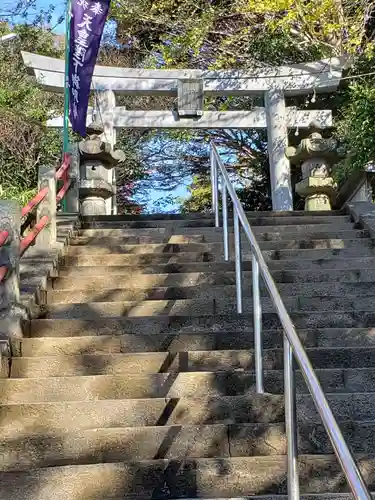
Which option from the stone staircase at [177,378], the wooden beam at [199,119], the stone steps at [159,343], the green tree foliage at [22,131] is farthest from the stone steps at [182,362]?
the wooden beam at [199,119]

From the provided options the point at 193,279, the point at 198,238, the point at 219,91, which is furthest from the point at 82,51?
the point at 193,279

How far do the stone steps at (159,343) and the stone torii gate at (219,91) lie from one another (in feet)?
23.6

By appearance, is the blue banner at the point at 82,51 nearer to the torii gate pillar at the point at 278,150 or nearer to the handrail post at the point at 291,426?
the torii gate pillar at the point at 278,150

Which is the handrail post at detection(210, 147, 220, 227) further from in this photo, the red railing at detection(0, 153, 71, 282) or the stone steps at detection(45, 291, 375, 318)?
the stone steps at detection(45, 291, 375, 318)

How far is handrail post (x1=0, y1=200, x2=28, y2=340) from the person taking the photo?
4.08m

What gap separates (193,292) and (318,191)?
4.66 metres

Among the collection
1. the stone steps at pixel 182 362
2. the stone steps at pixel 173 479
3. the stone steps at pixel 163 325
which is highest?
the stone steps at pixel 163 325

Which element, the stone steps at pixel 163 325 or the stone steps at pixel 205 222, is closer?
the stone steps at pixel 163 325

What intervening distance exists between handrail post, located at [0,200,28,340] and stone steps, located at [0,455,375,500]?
160cm

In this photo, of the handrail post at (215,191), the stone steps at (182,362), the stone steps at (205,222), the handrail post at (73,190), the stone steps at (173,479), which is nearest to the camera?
the stone steps at (173,479)

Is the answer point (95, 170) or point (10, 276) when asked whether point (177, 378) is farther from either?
point (95, 170)

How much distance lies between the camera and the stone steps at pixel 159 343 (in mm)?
3953

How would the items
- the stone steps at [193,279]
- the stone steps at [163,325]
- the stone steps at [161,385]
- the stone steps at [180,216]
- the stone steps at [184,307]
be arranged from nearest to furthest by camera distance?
the stone steps at [161,385], the stone steps at [163,325], the stone steps at [184,307], the stone steps at [193,279], the stone steps at [180,216]

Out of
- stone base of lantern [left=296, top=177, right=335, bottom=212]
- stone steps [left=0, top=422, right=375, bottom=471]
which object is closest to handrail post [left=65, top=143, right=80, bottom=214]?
stone base of lantern [left=296, top=177, right=335, bottom=212]
